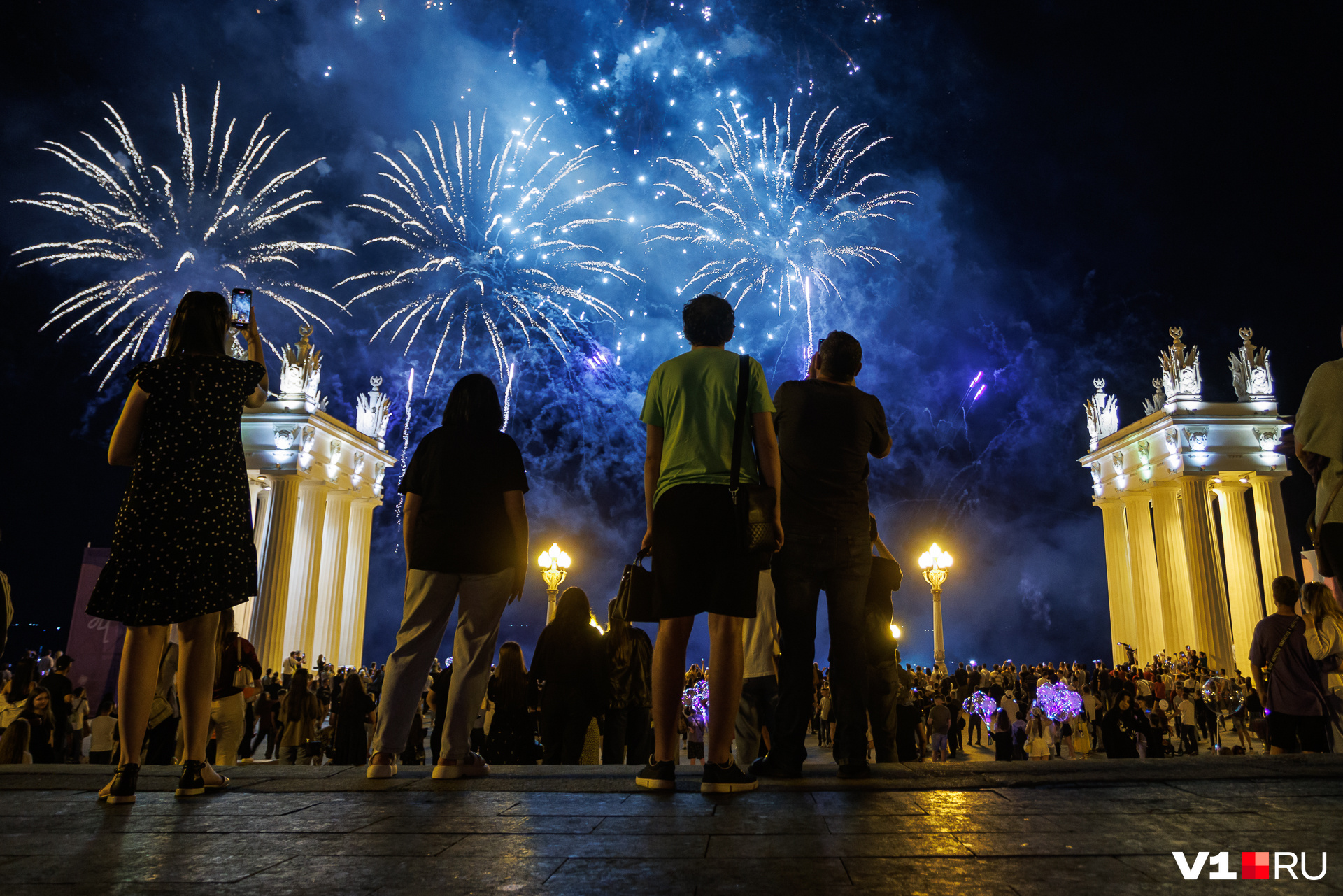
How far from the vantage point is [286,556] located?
2672 cm

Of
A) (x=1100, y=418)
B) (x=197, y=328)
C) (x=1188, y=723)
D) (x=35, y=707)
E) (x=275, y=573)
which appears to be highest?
(x=1100, y=418)

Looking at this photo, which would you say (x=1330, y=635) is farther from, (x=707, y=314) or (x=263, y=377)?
(x=263, y=377)

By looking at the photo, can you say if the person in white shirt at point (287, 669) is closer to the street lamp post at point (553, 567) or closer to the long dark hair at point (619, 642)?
the street lamp post at point (553, 567)

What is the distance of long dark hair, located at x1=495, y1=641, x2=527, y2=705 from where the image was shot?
8.13m

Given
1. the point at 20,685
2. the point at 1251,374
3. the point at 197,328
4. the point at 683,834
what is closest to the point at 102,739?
the point at 20,685

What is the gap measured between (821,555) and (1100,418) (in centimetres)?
3964

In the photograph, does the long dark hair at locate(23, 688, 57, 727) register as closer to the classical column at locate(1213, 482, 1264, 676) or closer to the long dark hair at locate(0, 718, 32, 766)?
the long dark hair at locate(0, 718, 32, 766)

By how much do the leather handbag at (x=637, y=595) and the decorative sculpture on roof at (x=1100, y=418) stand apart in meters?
39.3

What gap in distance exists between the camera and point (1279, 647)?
260 inches

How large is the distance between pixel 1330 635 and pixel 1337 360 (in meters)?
3.48

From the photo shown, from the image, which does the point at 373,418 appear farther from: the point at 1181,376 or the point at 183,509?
the point at 1181,376

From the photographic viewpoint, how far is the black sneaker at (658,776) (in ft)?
12.2

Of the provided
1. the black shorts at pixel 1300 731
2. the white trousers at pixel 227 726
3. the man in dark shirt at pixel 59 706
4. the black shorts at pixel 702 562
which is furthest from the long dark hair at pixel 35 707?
the black shorts at pixel 1300 731

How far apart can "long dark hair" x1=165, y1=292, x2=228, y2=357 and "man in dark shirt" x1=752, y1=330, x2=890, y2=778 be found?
308 cm
